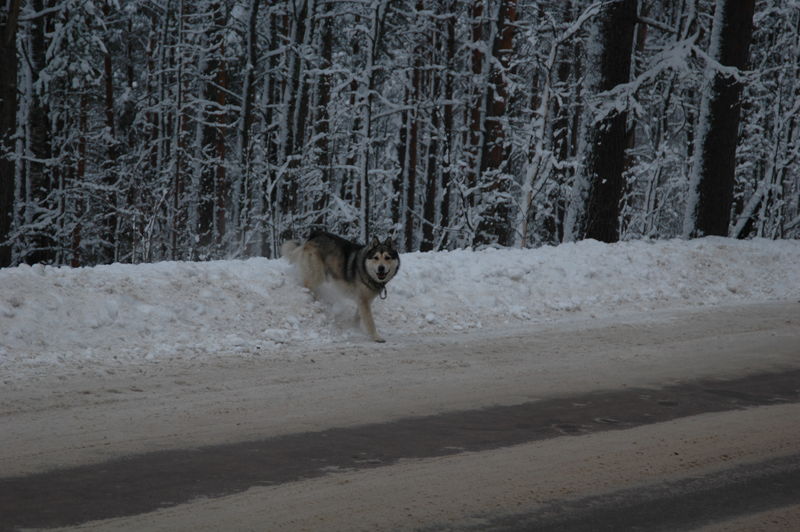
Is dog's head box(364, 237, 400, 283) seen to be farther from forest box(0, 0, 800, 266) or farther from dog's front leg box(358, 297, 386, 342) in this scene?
forest box(0, 0, 800, 266)

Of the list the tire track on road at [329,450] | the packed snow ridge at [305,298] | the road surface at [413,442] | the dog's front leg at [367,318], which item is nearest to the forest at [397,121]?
the packed snow ridge at [305,298]

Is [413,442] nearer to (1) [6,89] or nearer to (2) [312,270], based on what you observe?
(2) [312,270]

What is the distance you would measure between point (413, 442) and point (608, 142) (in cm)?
1140

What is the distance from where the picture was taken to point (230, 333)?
27.1ft

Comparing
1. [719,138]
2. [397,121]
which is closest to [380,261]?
[719,138]

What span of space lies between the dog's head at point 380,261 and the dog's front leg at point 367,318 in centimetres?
32

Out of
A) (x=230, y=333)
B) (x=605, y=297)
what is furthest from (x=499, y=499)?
(x=605, y=297)

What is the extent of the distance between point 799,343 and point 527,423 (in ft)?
15.6

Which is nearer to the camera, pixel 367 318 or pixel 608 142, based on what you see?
pixel 367 318

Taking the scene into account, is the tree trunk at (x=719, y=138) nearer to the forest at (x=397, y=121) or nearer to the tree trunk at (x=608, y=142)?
the forest at (x=397, y=121)

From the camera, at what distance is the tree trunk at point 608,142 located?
593 inches

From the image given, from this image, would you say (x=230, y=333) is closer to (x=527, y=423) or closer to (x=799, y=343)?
(x=527, y=423)

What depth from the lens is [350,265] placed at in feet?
31.4

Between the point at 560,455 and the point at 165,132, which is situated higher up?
the point at 165,132
